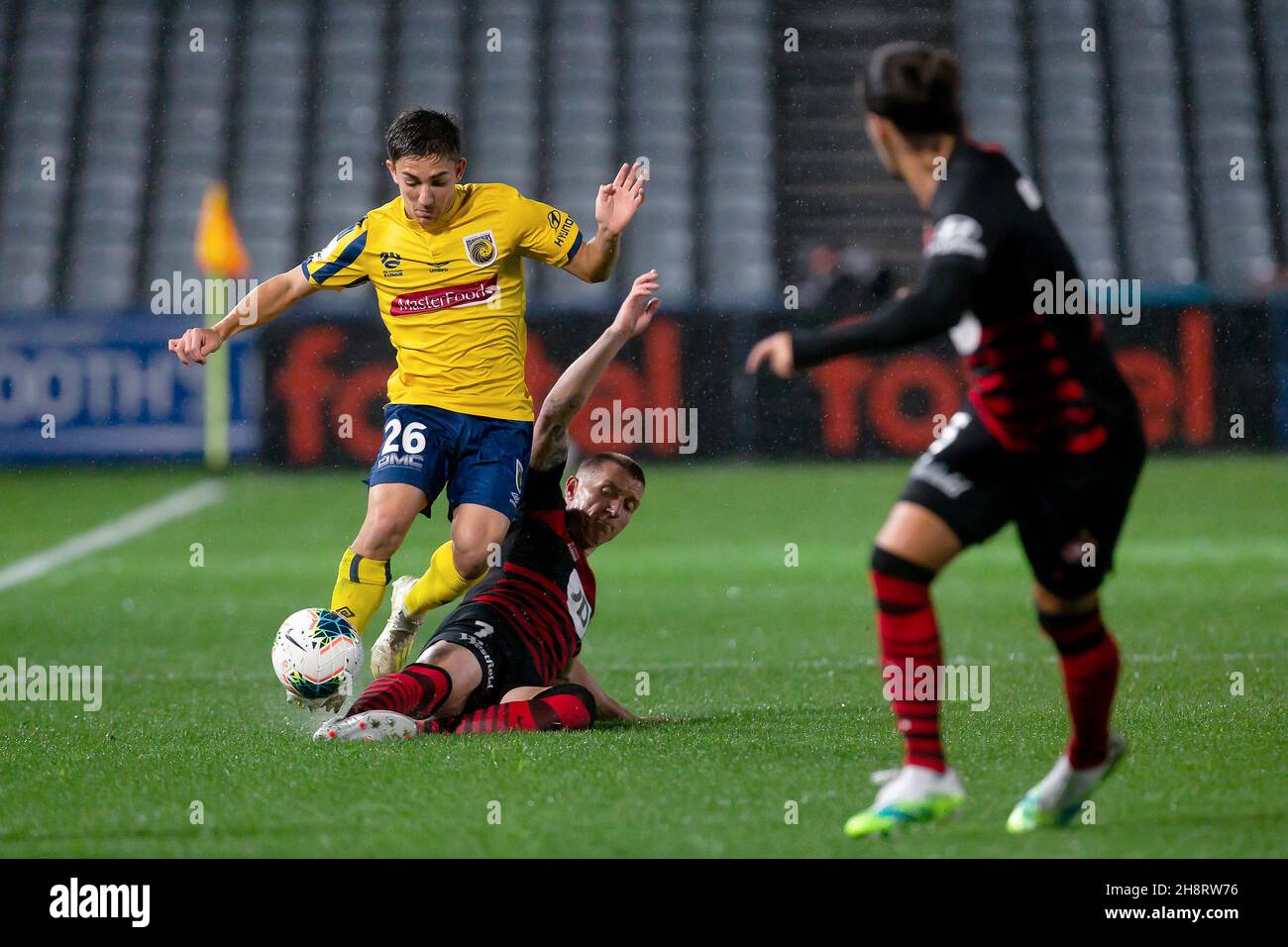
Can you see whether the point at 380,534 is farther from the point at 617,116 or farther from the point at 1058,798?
the point at 617,116

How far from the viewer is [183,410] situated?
16391 mm

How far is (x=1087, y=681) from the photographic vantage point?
3.85 metres

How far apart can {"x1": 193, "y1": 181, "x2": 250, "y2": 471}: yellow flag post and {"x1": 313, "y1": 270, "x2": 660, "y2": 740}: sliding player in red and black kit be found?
1116cm

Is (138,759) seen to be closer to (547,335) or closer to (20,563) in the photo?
(20,563)

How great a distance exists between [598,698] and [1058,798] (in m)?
1.79

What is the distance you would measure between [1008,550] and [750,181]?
1027cm

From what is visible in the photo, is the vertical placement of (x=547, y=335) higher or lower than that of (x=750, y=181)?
lower

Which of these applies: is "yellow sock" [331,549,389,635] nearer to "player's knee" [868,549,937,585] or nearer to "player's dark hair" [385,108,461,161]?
"player's dark hair" [385,108,461,161]

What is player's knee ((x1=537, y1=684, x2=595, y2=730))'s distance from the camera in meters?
5.03

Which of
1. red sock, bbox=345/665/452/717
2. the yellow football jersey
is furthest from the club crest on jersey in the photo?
red sock, bbox=345/665/452/717

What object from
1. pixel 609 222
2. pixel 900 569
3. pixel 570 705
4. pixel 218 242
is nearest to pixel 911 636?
pixel 900 569

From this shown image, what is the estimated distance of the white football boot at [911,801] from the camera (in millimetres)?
3643
